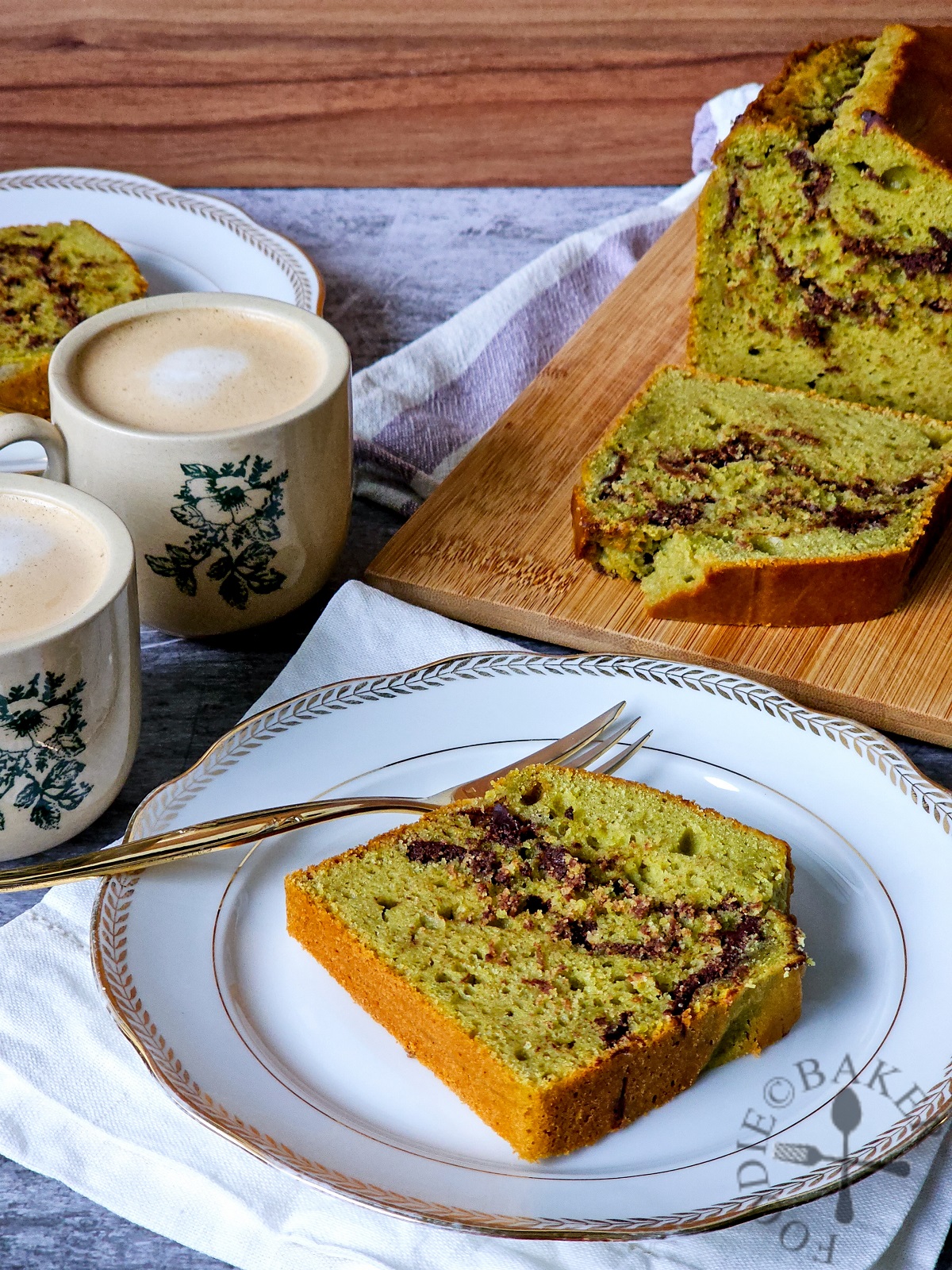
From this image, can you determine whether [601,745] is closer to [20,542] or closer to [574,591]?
[574,591]

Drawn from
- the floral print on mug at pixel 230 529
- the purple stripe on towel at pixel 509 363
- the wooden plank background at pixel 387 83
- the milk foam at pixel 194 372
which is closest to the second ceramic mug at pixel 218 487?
the floral print on mug at pixel 230 529

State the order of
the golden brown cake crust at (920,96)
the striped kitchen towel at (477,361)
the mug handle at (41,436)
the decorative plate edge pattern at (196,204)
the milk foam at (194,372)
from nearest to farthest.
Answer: the mug handle at (41,436) → the milk foam at (194,372) → the golden brown cake crust at (920,96) → the striped kitchen towel at (477,361) → the decorative plate edge pattern at (196,204)

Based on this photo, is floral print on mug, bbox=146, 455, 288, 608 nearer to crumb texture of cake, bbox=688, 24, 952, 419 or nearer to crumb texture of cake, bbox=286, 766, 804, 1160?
crumb texture of cake, bbox=286, 766, 804, 1160

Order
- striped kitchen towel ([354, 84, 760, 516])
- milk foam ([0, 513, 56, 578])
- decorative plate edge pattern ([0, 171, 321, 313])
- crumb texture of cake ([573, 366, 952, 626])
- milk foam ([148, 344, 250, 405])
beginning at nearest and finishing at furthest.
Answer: milk foam ([0, 513, 56, 578]) < milk foam ([148, 344, 250, 405]) < crumb texture of cake ([573, 366, 952, 626]) < striped kitchen towel ([354, 84, 760, 516]) < decorative plate edge pattern ([0, 171, 321, 313])

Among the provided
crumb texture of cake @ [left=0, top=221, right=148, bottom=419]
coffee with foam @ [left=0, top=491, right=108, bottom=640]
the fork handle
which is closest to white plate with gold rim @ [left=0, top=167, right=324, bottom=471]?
crumb texture of cake @ [left=0, top=221, right=148, bottom=419]

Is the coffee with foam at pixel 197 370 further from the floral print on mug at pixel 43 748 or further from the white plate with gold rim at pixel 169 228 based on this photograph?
the white plate with gold rim at pixel 169 228
